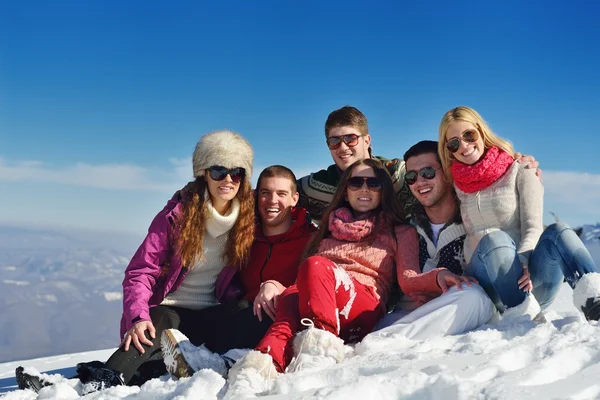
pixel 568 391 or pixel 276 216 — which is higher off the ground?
pixel 276 216

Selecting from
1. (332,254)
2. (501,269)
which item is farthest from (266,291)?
(501,269)

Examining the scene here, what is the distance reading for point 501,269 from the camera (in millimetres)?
3744

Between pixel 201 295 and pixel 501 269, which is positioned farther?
pixel 201 295

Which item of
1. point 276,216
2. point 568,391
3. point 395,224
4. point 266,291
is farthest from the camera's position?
point 276,216

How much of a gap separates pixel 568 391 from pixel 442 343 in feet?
3.36

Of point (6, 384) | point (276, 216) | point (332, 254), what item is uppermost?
point (276, 216)

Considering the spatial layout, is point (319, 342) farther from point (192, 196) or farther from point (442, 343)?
point (192, 196)

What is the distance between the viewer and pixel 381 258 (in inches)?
164

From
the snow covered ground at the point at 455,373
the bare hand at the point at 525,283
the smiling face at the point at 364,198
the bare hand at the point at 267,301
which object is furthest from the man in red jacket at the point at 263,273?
the bare hand at the point at 525,283

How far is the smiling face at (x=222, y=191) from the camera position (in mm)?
4523

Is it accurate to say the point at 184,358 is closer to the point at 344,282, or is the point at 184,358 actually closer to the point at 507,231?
the point at 344,282

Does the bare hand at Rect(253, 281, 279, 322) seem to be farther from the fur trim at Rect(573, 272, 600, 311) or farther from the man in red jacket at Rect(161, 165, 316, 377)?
the fur trim at Rect(573, 272, 600, 311)

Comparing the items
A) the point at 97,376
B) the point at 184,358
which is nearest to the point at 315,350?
the point at 184,358

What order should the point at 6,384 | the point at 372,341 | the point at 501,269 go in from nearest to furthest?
the point at 372,341
the point at 501,269
the point at 6,384
